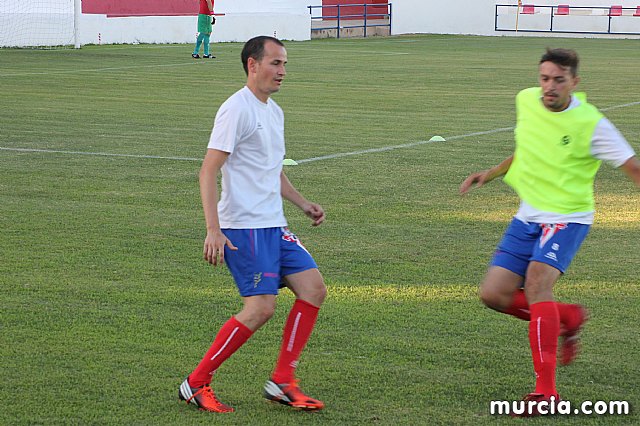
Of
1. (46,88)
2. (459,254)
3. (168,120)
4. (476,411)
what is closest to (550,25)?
(46,88)

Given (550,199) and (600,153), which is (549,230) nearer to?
(550,199)

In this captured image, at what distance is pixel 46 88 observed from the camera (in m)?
22.5

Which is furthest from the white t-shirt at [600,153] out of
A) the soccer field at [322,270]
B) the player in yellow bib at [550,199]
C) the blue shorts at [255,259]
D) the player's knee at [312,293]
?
the blue shorts at [255,259]

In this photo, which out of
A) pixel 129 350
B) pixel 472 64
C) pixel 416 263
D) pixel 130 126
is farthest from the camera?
pixel 472 64

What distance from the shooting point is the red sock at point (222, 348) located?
16.9ft

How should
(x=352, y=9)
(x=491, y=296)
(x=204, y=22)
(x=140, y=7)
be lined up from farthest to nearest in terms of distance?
(x=352, y=9) < (x=140, y=7) < (x=204, y=22) < (x=491, y=296)

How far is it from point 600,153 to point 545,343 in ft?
2.96

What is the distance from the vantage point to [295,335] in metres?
5.27

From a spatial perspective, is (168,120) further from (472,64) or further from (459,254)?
(472,64)

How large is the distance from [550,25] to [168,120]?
40908 mm

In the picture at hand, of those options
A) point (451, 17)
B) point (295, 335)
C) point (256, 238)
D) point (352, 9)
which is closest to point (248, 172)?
point (256, 238)

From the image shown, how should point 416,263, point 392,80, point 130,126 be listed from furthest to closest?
point 392,80, point 130,126, point 416,263

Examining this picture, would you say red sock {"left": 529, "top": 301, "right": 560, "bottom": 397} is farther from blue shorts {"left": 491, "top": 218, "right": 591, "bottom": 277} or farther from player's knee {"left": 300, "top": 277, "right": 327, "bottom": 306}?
player's knee {"left": 300, "top": 277, "right": 327, "bottom": 306}

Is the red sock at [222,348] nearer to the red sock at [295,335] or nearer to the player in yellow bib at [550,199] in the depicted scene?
the red sock at [295,335]
